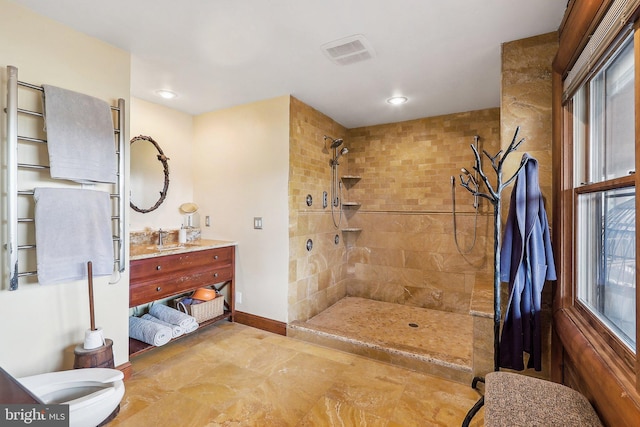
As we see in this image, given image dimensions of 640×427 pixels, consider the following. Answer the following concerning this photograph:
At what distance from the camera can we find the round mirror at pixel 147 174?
2.96 metres

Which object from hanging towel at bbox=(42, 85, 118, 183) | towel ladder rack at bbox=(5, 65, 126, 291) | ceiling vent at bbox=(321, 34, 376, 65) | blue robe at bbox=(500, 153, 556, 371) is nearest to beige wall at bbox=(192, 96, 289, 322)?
ceiling vent at bbox=(321, 34, 376, 65)

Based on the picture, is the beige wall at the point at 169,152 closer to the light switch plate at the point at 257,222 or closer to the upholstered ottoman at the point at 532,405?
the light switch plate at the point at 257,222

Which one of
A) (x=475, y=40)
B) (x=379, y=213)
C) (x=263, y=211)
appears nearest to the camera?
(x=475, y=40)

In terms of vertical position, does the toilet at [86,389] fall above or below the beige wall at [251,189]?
below

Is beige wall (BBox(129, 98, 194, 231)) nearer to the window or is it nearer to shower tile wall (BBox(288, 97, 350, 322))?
shower tile wall (BBox(288, 97, 350, 322))

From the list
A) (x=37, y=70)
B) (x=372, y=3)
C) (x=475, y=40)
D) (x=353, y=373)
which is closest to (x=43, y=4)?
(x=37, y=70)

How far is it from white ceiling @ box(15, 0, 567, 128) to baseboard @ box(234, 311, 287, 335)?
2235 mm

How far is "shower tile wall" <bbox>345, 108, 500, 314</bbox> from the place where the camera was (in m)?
3.42

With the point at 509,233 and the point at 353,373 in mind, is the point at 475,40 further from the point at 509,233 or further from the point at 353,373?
the point at 353,373

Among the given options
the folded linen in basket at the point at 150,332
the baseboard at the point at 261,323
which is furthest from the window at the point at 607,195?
the folded linen in basket at the point at 150,332

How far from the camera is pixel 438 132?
11.7 feet

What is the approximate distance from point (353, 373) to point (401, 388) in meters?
0.37

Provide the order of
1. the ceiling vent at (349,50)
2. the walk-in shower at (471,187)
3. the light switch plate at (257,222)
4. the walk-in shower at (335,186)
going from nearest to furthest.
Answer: the ceiling vent at (349,50) → the light switch plate at (257,222) → the walk-in shower at (471,187) → the walk-in shower at (335,186)

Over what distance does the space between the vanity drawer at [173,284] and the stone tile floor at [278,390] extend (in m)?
0.51
